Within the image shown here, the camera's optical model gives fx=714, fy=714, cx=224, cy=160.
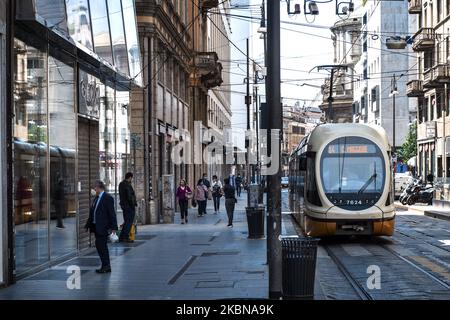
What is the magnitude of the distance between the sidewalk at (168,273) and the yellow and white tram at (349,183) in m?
1.89

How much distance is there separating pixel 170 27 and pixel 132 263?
57.6 feet

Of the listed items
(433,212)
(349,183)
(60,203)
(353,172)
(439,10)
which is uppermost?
(439,10)

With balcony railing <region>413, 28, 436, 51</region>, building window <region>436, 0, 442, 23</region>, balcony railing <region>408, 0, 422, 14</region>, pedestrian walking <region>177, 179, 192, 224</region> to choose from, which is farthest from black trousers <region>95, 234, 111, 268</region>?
balcony railing <region>408, 0, 422, 14</region>

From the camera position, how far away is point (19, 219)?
12.7 meters

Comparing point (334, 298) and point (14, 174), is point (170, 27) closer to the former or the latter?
point (14, 174)

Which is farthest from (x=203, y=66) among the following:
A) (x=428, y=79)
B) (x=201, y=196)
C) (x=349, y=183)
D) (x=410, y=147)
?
(x=410, y=147)

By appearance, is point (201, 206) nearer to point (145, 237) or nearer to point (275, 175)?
point (145, 237)

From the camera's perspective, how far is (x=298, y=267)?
10.2 meters

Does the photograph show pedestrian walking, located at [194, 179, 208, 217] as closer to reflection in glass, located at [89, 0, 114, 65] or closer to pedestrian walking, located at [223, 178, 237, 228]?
pedestrian walking, located at [223, 178, 237, 228]

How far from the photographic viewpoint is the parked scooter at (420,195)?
41031mm

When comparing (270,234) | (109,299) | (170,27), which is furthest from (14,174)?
(170,27)

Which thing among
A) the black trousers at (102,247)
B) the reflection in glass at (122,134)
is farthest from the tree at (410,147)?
the black trousers at (102,247)

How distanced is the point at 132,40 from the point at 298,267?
14355mm

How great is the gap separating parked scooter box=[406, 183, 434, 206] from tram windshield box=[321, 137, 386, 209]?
75.8 ft
